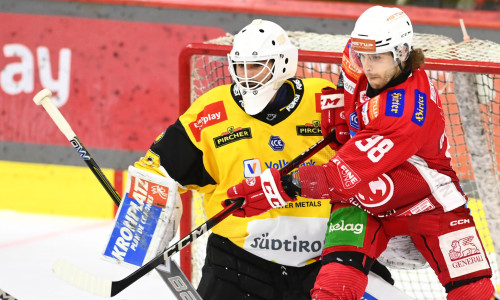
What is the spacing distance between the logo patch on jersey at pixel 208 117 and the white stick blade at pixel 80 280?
58cm

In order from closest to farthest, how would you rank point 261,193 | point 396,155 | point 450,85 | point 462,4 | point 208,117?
point 396,155 → point 261,193 → point 208,117 → point 450,85 → point 462,4

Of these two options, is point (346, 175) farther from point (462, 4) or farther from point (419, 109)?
point (462, 4)

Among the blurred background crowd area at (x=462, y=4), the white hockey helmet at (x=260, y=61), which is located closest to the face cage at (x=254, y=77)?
the white hockey helmet at (x=260, y=61)

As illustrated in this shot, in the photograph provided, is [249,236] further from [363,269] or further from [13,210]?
[13,210]

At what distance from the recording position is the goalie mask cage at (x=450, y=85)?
12.1 ft

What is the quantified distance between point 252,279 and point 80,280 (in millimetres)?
577

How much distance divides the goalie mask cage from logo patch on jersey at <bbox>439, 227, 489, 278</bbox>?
872mm

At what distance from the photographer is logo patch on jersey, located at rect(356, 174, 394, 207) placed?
2.90m

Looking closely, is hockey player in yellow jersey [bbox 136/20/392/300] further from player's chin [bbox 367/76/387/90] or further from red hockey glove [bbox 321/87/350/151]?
player's chin [bbox 367/76/387/90]

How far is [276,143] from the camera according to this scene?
3.21 m

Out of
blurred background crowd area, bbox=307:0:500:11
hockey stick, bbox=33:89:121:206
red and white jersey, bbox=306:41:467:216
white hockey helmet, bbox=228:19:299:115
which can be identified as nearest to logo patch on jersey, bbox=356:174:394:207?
red and white jersey, bbox=306:41:467:216

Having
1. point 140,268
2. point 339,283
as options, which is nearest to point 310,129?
point 339,283

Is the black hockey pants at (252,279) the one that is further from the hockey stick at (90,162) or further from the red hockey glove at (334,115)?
the red hockey glove at (334,115)

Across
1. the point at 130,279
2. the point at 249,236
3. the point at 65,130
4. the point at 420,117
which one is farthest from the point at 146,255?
Answer: the point at 420,117
